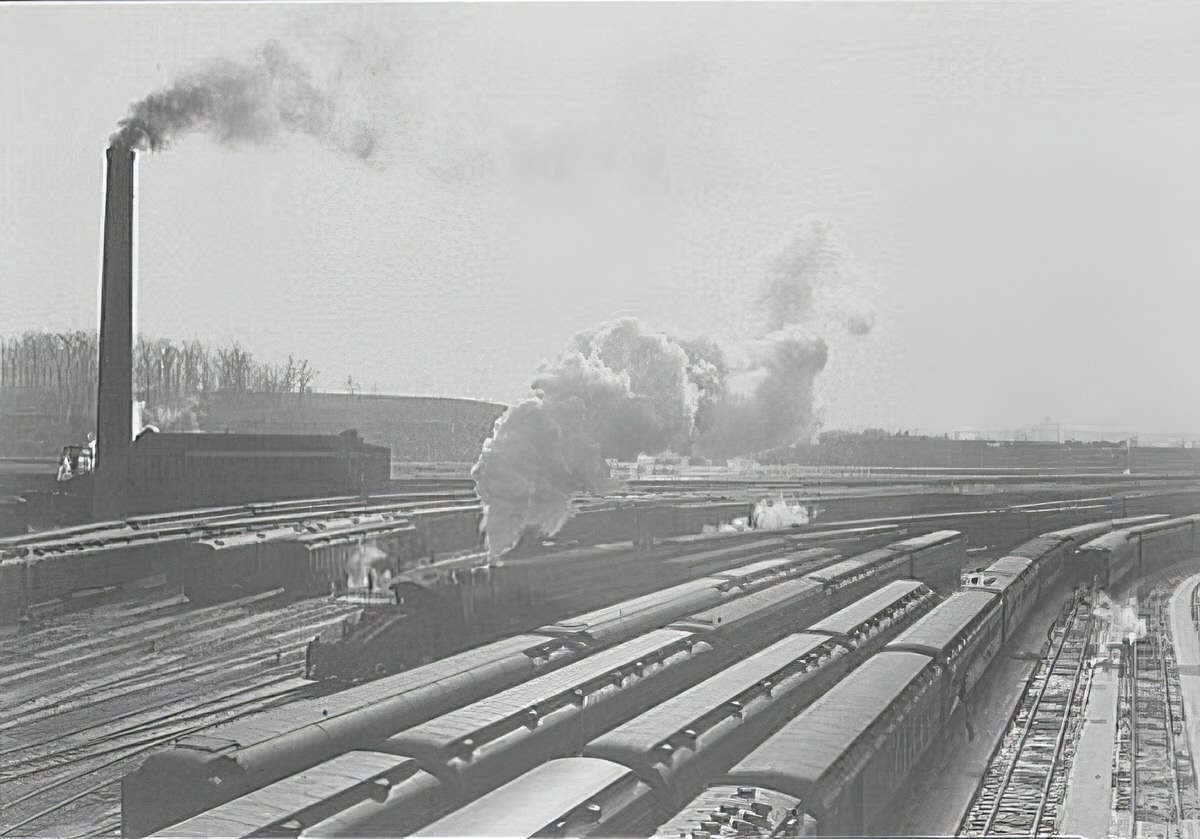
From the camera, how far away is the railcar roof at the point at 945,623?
14.3 feet

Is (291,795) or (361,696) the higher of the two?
(361,696)

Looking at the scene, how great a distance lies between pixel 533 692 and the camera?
4062 mm

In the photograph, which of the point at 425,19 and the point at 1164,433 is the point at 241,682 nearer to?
the point at 425,19

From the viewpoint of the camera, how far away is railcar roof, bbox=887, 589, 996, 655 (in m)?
4.35

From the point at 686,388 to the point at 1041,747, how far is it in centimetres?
222

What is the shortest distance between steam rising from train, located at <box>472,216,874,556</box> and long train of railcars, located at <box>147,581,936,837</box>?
85cm

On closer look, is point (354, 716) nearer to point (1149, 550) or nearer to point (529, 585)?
point (529, 585)

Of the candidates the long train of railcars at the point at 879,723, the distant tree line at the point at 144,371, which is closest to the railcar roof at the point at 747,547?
the long train of railcars at the point at 879,723

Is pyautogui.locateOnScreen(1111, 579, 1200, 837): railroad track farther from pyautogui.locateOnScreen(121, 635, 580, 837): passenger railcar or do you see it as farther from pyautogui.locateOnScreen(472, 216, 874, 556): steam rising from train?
pyautogui.locateOnScreen(121, 635, 580, 837): passenger railcar

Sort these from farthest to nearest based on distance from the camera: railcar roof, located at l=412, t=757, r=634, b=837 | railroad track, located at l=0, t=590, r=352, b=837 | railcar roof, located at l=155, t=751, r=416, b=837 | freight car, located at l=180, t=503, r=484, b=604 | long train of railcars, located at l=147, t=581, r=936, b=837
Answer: freight car, located at l=180, t=503, r=484, b=604 < railroad track, located at l=0, t=590, r=352, b=837 < railcar roof, located at l=412, t=757, r=634, b=837 < long train of railcars, located at l=147, t=581, r=936, b=837 < railcar roof, located at l=155, t=751, r=416, b=837

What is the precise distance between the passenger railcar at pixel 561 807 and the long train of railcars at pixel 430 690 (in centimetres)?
55

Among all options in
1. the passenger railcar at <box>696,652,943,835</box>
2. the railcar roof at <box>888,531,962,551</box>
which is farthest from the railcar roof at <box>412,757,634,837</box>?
the railcar roof at <box>888,531,962,551</box>

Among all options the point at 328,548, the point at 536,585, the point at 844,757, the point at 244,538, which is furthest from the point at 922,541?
the point at 244,538

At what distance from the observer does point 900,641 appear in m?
4.52
